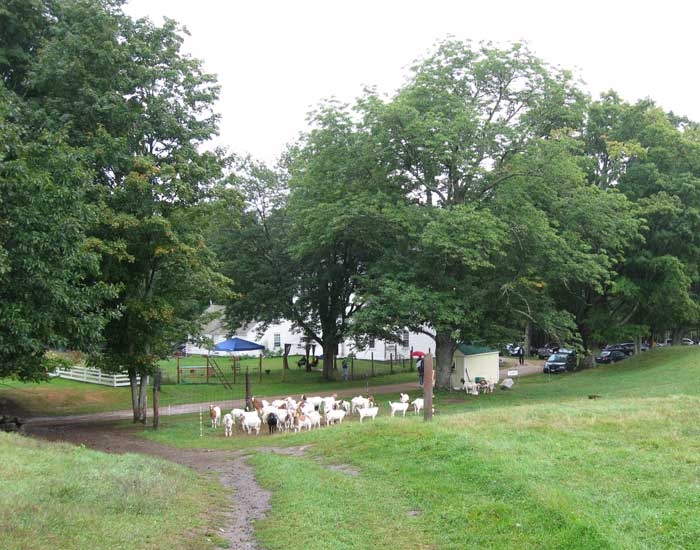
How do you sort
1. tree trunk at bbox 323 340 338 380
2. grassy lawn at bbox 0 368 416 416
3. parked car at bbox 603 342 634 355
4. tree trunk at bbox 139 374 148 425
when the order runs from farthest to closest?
parked car at bbox 603 342 634 355 → tree trunk at bbox 323 340 338 380 → grassy lawn at bbox 0 368 416 416 → tree trunk at bbox 139 374 148 425

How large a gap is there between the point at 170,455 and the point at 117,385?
71.4ft

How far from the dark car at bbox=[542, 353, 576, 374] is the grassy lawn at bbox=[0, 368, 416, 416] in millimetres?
11493

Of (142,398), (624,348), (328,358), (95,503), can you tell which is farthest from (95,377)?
(624,348)

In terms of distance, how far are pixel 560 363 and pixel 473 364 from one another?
518 inches

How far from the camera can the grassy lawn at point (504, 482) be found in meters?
8.51

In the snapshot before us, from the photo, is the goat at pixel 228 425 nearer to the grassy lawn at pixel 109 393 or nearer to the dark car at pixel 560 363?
the grassy lawn at pixel 109 393

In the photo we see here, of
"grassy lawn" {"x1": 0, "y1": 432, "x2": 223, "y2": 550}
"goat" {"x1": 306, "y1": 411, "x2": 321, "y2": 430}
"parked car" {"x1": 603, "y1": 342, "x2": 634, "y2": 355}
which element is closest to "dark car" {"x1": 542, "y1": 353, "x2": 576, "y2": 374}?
"parked car" {"x1": 603, "y1": 342, "x2": 634, "y2": 355}

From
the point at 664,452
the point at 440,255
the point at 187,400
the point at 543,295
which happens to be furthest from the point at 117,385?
the point at 664,452

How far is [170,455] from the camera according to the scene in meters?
19.8

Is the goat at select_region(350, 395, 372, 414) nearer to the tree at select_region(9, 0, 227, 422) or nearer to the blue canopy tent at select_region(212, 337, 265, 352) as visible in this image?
the tree at select_region(9, 0, 227, 422)

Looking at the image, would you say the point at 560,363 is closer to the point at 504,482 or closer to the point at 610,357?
the point at 610,357

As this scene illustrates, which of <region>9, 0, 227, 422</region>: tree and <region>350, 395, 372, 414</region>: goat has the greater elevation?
<region>9, 0, 227, 422</region>: tree

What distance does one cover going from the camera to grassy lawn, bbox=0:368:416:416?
33125 millimetres

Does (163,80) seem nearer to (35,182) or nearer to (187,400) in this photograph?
(35,182)
